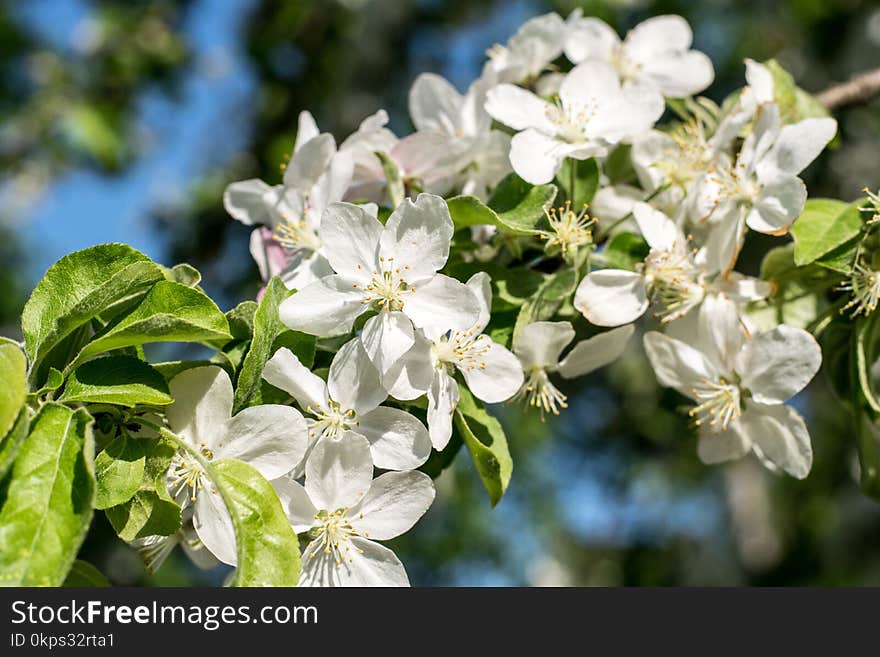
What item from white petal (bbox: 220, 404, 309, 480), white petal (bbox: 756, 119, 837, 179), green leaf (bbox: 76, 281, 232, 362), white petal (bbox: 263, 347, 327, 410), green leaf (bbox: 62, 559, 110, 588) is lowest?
green leaf (bbox: 62, 559, 110, 588)

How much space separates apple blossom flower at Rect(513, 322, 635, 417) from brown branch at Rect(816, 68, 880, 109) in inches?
23.2

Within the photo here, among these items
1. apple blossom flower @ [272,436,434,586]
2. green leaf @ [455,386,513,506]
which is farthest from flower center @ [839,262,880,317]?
apple blossom flower @ [272,436,434,586]

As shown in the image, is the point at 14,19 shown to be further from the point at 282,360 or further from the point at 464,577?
the point at 282,360

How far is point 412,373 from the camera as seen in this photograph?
33.6 inches

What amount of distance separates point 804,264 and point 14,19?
4271 mm

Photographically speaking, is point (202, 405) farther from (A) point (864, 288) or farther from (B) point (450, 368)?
(A) point (864, 288)

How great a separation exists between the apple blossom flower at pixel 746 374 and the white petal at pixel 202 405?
0.47 meters

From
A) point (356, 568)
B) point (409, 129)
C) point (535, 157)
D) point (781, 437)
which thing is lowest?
point (356, 568)

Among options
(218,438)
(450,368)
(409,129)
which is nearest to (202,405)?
(218,438)

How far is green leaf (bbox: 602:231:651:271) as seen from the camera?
3.36ft

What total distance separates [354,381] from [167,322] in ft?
0.60

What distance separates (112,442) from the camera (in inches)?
32.3

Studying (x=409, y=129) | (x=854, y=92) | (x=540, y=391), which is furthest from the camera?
(x=409, y=129)

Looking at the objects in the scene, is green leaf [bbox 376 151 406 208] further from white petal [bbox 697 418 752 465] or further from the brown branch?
the brown branch
